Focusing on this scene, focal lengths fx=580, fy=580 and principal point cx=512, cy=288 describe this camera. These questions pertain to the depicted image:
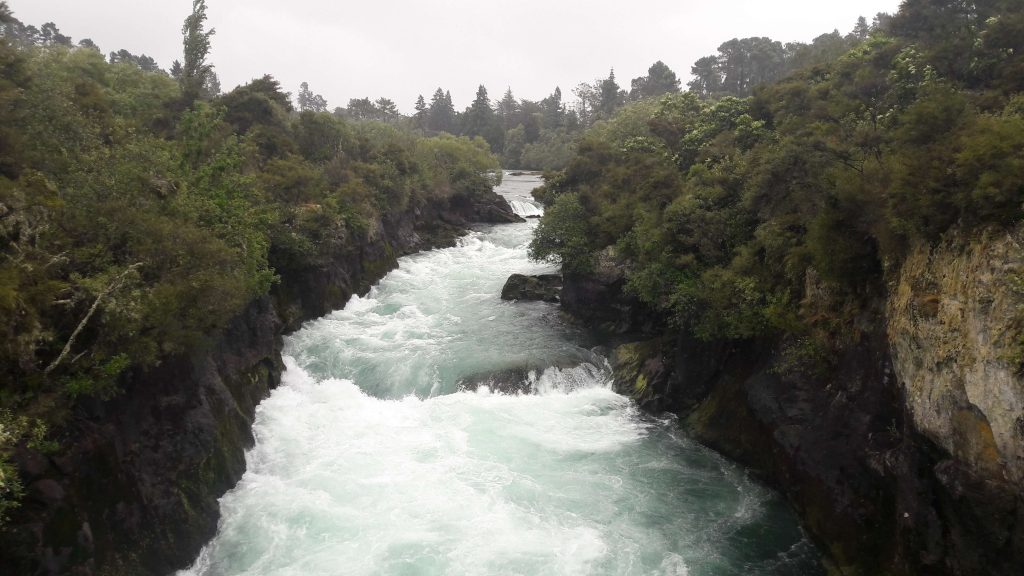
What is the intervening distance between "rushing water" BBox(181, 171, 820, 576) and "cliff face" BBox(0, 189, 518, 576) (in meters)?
0.84

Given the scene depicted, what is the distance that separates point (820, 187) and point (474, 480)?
12.1 metres

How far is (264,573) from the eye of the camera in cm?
1214

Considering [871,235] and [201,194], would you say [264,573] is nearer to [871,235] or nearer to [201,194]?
[201,194]

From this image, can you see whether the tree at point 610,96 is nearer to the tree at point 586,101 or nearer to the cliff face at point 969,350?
the tree at point 586,101

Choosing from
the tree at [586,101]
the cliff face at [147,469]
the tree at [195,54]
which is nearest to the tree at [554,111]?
the tree at [586,101]

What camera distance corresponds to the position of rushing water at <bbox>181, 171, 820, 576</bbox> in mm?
12641

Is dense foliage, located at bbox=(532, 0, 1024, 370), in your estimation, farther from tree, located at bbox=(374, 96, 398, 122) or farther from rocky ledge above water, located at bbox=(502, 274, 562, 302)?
tree, located at bbox=(374, 96, 398, 122)

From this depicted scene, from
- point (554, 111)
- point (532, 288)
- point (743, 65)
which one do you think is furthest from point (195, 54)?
point (554, 111)

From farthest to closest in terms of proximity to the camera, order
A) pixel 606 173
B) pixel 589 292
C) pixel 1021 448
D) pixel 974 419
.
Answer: pixel 606 173, pixel 589 292, pixel 974 419, pixel 1021 448

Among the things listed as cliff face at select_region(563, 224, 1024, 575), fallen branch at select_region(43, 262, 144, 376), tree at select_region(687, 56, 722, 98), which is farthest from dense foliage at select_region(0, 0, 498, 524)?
tree at select_region(687, 56, 722, 98)

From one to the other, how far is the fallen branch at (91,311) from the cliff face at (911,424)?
14.8m

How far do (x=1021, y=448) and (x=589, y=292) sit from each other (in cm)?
1863

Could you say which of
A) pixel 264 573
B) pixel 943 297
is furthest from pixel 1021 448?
pixel 264 573

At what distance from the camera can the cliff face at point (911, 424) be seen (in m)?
9.27
